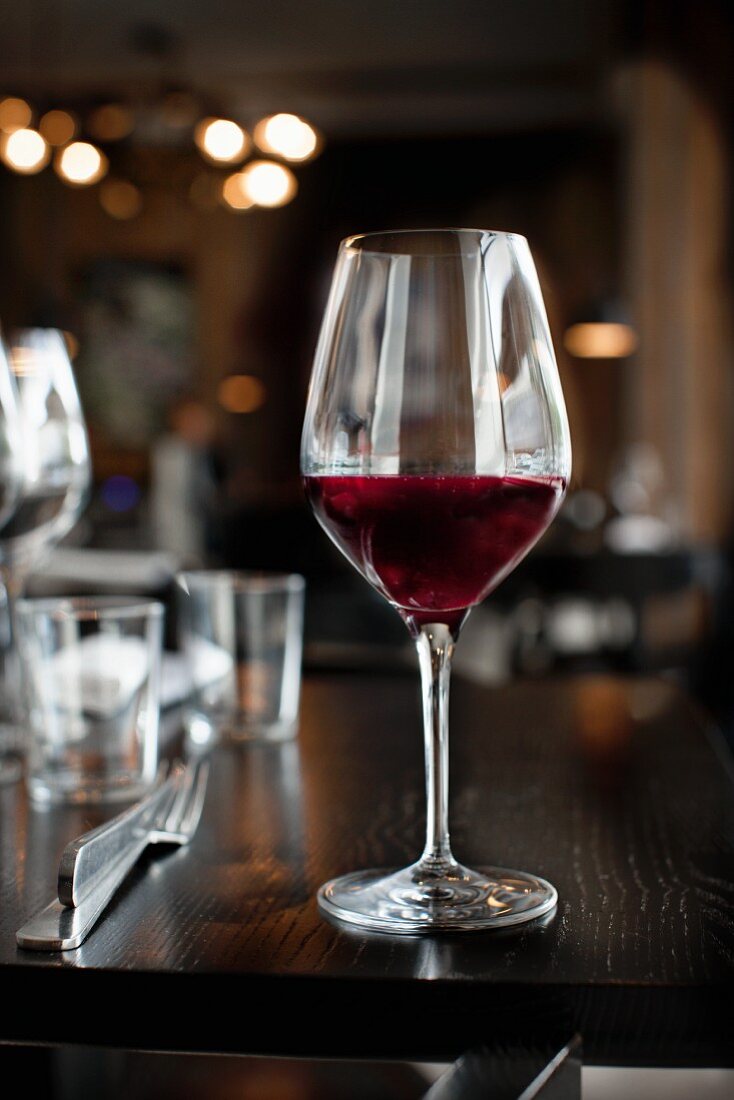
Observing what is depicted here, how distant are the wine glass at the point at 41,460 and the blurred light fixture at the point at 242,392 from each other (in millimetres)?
7181

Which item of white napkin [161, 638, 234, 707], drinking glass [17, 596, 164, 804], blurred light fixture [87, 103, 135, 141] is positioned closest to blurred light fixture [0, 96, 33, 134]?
blurred light fixture [87, 103, 135, 141]

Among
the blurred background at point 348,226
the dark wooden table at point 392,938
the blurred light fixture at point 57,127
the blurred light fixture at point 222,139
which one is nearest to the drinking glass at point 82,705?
the dark wooden table at point 392,938

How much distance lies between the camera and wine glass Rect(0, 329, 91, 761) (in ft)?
3.05

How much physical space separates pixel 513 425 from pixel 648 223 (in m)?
6.55

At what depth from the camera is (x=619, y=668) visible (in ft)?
12.2

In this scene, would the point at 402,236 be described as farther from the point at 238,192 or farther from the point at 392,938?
the point at 238,192

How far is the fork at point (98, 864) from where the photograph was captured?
0.50 m

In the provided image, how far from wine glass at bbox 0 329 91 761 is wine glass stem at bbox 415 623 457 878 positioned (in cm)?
42

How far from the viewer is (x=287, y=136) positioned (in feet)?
15.1

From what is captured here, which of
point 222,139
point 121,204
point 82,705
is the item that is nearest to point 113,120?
point 222,139

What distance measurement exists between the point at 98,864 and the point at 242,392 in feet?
25.2

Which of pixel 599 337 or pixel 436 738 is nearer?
pixel 436 738

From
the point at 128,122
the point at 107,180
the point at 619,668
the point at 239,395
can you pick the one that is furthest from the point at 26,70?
the point at 619,668

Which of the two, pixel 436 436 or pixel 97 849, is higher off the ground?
pixel 436 436
